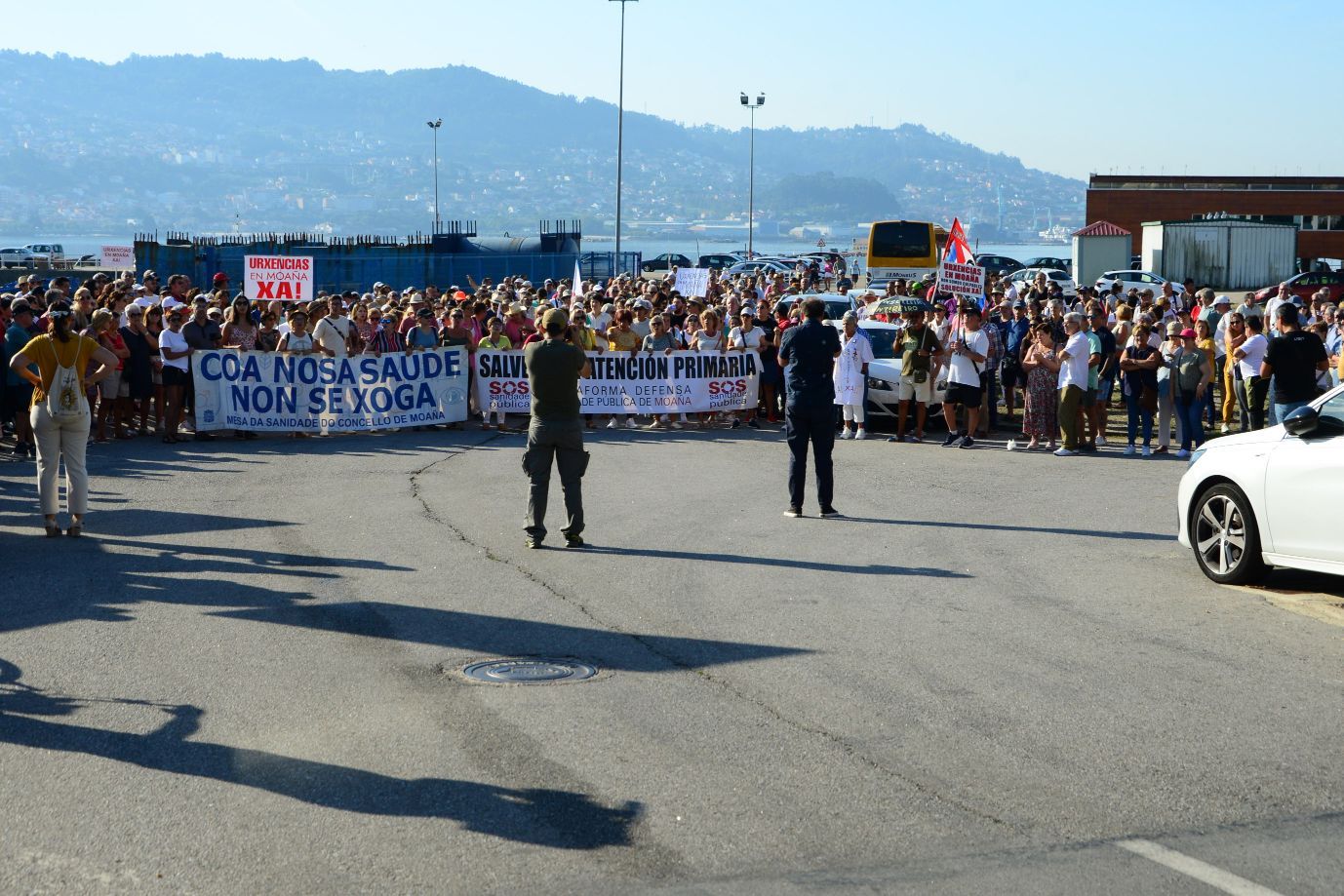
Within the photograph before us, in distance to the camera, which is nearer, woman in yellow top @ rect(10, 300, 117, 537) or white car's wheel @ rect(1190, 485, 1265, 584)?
white car's wheel @ rect(1190, 485, 1265, 584)

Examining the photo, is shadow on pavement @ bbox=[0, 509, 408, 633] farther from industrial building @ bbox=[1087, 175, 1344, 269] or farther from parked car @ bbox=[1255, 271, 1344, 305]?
industrial building @ bbox=[1087, 175, 1344, 269]

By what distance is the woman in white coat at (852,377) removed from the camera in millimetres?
19125

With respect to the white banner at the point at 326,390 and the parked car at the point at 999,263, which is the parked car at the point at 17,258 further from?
the white banner at the point at 326,390

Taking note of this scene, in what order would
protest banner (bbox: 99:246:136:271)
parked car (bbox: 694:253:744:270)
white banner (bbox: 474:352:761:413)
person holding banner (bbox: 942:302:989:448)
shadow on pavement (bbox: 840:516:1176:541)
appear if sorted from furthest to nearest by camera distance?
1. parked car (bbox: 694:253:744:270)
2. protest banner (bbox: 99:246:136:271)
3. white banner (bbox: 474:352:761:413)
4. person holding banner (bbox: 942:302:989:448)
5. shadow on pavement (bbox: 840:516:1176:541)

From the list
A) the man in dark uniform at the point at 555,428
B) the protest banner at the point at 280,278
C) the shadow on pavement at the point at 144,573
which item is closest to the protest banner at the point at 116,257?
the protest banner at the point at 280,278

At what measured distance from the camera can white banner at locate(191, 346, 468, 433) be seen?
19859 millimetres

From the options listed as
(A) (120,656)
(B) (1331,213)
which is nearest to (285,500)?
(A) (120,656)

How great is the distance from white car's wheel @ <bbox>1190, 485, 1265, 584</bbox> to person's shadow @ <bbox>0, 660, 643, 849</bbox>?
590 centimetres

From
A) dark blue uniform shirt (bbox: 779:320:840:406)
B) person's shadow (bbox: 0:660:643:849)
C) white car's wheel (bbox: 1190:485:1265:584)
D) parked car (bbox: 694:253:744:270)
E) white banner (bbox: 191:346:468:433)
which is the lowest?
person's shadow (bbox: 0:660:643:849)

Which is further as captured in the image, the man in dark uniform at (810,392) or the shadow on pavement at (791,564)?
the man in dark uniform at (810,392)

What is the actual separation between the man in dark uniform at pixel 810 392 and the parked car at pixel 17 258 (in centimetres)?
6971

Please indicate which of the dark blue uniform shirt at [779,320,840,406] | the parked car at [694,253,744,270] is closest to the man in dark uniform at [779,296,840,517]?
the dark blue uniform shirt at [779,320,840,406]

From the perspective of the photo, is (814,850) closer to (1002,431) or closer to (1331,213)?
(1002,431)

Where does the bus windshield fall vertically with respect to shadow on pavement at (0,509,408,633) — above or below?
above
